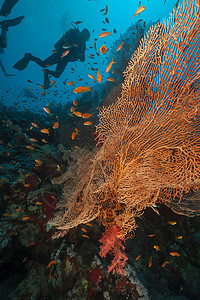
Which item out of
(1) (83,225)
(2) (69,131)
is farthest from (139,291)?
(2) (69,131)

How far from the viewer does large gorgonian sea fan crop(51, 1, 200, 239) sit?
2.12 m

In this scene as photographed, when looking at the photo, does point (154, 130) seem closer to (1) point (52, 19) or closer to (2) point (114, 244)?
(2) point (114, 244)

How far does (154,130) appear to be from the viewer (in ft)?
8.42

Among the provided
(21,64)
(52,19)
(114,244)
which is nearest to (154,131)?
(114,244)

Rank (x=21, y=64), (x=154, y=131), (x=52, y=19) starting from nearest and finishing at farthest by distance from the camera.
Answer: (x=154, y=131) → (x=21, y=64) → (x=52, y=19)

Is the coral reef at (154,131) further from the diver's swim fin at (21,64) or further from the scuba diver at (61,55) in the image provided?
the diver's swim fin at (21,64)

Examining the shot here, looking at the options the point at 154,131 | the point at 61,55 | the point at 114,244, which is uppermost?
the point at 61,55

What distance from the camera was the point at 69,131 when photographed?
8.62m

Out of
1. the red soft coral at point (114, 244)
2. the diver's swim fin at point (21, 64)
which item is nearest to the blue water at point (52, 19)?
the diver's swim fin at point (21, 64)

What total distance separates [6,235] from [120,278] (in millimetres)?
2918

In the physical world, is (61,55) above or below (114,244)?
above

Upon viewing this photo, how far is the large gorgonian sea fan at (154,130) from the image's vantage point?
2.12 m

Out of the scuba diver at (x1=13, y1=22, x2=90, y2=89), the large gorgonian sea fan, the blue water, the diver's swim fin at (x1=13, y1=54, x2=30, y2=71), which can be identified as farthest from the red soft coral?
the blue water

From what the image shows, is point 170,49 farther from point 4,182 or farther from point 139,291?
point 4,182
